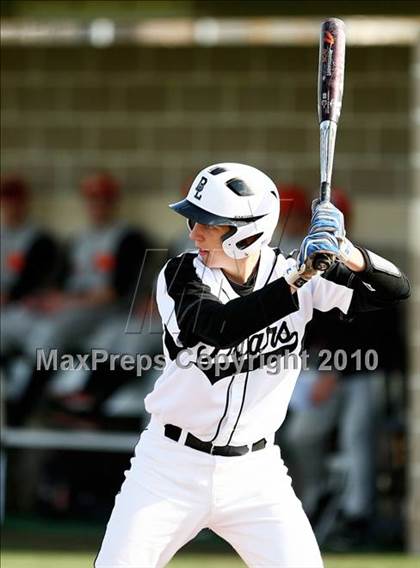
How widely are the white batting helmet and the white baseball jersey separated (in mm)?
137

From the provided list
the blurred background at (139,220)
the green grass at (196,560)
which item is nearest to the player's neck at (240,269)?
the green grass at (196,560)

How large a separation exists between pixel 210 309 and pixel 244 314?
135 mm

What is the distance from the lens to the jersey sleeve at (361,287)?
13.1ft

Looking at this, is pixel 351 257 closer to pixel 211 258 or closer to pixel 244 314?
pixel 244 314

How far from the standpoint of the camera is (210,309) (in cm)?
389

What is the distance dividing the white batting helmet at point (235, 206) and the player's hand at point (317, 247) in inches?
16.0

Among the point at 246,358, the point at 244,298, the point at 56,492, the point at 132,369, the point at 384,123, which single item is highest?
the point at 244,298

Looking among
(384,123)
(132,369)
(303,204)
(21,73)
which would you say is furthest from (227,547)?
(21,73)

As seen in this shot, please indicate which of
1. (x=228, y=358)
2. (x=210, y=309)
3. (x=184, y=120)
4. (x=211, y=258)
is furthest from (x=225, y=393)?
(x=184, y=120)

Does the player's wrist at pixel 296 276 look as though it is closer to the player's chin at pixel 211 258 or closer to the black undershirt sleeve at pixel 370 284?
the black undershirt sleeve at pixel 370 284

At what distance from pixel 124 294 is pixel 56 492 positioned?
1.28 meters

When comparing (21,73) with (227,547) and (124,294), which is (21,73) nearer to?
(124,294)

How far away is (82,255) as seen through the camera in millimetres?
8422

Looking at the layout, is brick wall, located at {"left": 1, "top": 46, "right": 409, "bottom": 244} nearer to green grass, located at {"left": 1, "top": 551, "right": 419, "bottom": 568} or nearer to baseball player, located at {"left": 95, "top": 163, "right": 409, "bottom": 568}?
green grass, located at {"left": 1, "top": 551, "right": 419, "bottom": 568}
